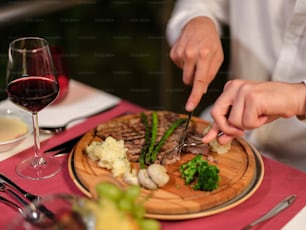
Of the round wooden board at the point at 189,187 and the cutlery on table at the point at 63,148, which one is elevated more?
the round wooden board at the point at 189,187

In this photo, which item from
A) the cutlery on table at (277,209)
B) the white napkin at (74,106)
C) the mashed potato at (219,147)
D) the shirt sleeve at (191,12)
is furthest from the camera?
the shirt sleeve at (191,12)

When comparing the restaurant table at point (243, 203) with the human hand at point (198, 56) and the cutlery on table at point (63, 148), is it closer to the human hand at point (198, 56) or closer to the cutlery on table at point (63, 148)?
the cutlery on table at point (63, 148)

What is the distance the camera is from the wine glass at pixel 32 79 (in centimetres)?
130

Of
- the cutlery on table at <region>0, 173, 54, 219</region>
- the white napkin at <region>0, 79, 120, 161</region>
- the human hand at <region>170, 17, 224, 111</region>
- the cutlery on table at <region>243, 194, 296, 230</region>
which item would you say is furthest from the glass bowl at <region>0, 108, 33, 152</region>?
the cutlery on table at <region>243, 194, 296, 230</region>

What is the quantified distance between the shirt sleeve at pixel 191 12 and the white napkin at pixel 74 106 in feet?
1.24

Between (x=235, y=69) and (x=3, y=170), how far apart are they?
1041 millimetres

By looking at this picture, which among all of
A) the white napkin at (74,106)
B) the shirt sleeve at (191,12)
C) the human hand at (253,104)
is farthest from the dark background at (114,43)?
the human hand at (253,104)

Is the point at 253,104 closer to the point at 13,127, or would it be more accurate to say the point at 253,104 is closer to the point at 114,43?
the point at 13,127

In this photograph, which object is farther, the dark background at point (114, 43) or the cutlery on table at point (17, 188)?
the dark background at point (114, 43)

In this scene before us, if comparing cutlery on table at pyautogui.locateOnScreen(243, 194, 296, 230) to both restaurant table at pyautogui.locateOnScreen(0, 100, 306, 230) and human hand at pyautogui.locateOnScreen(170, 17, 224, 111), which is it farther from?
human hand at pyautogui.locateOnScreen(170, 17, 224, 111)

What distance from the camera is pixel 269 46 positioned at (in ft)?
6.00

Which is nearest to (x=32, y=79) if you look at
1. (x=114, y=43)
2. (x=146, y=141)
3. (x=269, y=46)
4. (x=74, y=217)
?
(x=146, y=141)

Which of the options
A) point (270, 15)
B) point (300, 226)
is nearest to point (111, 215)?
point (300, 226)

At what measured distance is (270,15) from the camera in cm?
177
